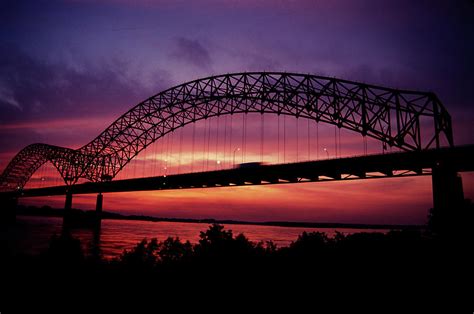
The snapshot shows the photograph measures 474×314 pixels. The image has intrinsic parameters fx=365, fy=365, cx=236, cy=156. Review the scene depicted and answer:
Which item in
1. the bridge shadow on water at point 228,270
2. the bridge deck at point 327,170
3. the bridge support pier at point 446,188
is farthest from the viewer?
the bridge deck at point 327,170

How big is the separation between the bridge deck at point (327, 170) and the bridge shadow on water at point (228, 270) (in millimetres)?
28953

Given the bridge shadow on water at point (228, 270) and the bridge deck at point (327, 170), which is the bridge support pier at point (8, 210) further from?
the bridge shadow on water at point (228, 270)

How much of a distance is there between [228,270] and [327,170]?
42701mm

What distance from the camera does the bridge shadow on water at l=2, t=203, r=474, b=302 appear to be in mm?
7250

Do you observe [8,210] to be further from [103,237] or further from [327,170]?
[327,170]

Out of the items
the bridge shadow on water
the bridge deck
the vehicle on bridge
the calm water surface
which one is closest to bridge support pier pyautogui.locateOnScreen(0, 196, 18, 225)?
the calm water surface

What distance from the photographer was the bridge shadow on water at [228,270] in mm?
7250

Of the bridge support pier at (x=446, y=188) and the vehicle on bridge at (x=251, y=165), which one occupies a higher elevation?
the vehicle on bridge at (x=251, y=165)

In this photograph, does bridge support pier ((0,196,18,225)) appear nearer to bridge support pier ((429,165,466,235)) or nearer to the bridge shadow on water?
bridge support pier ((429,165,466,235))

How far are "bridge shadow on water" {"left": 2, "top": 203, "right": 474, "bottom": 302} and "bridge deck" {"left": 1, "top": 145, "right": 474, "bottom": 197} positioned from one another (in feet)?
95.0

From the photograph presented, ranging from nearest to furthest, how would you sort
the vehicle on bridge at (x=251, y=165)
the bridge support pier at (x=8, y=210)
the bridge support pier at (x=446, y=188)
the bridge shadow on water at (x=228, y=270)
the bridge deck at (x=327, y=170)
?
1. the bridge shadow on water at (x=228, y=270)
2. the bridge support pier at (x=446, y=188)
3. the bridge deck at (x=327, y=170)
4. the vehicle on bridge at (x=251, y=165)
5. the bridge support pier at (x=8, y=210)

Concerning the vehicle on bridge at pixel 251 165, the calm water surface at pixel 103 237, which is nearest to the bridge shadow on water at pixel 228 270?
the calm water surface at pixel 103 237

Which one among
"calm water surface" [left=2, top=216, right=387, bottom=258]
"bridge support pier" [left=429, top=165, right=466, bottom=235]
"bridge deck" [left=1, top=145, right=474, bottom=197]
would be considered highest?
"bridge deck" [left=1, top=145, right=474, bottom=197]

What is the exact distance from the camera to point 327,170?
1922 inches
